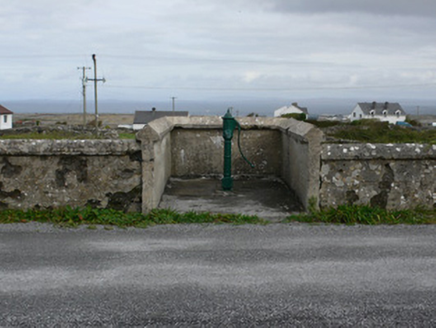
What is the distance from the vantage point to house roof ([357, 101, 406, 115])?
12425 cm

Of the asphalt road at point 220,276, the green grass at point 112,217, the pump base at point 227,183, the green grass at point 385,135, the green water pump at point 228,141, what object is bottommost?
the asphalt road at point 220,276

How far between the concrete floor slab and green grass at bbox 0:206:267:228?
0.43 m

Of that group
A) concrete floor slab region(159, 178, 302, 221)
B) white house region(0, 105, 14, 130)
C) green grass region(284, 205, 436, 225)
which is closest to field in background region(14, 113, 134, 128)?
white house region(0, 105, 14, 130)

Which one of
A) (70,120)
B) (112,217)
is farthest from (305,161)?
(70,120)

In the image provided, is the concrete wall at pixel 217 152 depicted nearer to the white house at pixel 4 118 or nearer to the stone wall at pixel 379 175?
the stone wall at pixel 379 175

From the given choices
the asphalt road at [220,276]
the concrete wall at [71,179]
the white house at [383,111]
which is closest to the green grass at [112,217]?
the concrete wall at [71,179]

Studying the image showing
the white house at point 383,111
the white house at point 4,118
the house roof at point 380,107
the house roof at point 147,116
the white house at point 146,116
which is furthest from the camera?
the house roof at point 380,107

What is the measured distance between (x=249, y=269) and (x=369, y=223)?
2669 millimetres

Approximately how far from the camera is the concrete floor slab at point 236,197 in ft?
25.6

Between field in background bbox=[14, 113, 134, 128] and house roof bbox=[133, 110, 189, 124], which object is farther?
field in background bbox=[14, 113, 134, 128]

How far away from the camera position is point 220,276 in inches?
193

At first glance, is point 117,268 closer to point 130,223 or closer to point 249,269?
point 249,269

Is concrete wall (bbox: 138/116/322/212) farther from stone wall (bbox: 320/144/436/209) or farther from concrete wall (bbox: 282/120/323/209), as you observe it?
stone wall (bbox: 320/144/436/209)

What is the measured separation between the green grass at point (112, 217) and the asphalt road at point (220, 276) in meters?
0.29
